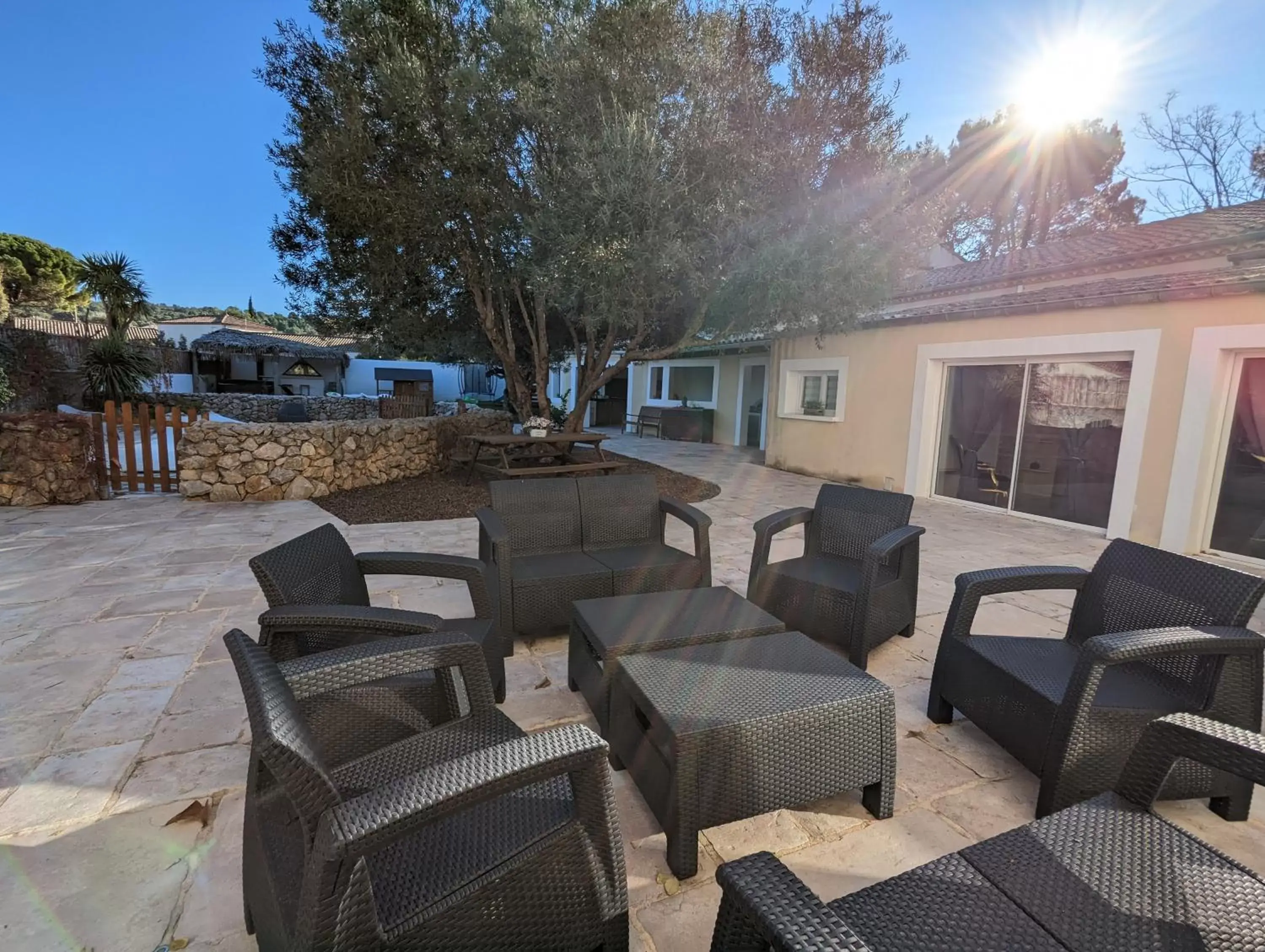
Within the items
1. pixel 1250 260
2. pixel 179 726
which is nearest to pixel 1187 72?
pixel 1250 260

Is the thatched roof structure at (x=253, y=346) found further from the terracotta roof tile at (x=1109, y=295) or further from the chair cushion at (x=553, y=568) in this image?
the chair cushion at (x=553, y=568)

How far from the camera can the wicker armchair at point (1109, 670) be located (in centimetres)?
195

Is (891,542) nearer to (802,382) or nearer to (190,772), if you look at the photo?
(190,772)

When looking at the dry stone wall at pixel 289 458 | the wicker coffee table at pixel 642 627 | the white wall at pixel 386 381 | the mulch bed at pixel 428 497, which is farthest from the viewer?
the white wall at pixel 386 381

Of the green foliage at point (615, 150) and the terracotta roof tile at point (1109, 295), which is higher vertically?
the green foliage at point (615, 150)

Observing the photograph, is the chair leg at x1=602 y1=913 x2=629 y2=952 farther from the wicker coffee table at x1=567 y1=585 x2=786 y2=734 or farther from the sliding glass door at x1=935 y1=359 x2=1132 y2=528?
the sliding glass door at x1=935 y1=359 x2=1132 y2=528

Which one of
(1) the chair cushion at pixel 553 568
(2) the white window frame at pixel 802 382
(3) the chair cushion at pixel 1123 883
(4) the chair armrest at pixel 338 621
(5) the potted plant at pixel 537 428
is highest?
(2) the white window frame at pixel 802 382

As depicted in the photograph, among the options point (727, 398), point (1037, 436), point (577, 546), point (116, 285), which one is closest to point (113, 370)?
point (116, 285)

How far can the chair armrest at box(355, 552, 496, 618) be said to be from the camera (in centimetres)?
268

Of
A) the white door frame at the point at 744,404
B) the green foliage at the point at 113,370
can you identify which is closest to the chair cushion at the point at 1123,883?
the white door frame at the point at 744,404

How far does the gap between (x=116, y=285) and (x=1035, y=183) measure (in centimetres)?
2601

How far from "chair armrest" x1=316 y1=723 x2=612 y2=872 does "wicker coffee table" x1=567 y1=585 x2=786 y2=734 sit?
2.82ft

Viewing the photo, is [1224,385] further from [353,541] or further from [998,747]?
[353,541]

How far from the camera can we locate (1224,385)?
5.56 m
